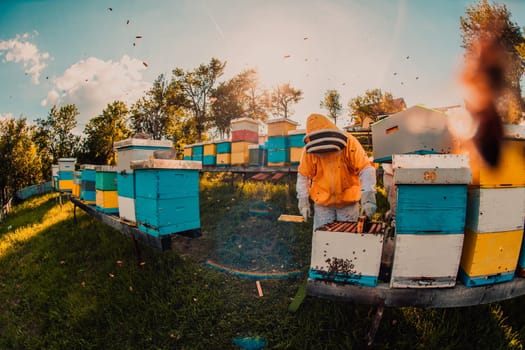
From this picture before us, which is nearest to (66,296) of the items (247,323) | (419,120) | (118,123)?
(247,323)

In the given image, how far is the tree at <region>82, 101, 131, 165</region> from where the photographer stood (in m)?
19.2

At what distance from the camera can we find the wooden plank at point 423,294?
5.50 feet

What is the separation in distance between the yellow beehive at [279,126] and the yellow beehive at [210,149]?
2.82 m

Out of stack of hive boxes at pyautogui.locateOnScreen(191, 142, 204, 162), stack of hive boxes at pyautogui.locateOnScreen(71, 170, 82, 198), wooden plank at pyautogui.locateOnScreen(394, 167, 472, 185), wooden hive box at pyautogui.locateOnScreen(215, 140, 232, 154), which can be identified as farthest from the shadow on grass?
stack of hive boxes at pyautogui.locateOnScreen(191, 142, 204, 162)

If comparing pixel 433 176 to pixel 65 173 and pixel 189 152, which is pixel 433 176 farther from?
pixel 65 173

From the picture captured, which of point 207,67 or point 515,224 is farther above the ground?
point 207,67

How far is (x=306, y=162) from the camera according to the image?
2.89 m

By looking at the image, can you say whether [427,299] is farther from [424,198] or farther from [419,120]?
[419,120]

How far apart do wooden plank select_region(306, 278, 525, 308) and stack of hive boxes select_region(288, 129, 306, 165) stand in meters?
3.98

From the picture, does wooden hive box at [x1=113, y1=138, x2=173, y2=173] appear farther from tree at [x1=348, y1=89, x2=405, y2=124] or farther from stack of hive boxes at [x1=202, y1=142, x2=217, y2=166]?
tree at [x1=348, y1=89, x2=405, y2=124]

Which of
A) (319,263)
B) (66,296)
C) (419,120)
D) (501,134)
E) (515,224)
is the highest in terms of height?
(419,120)

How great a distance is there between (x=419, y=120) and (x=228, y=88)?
25.9 meters

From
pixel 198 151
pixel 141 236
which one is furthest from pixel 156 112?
pixel 141 236

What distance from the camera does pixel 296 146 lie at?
18.6 ft
